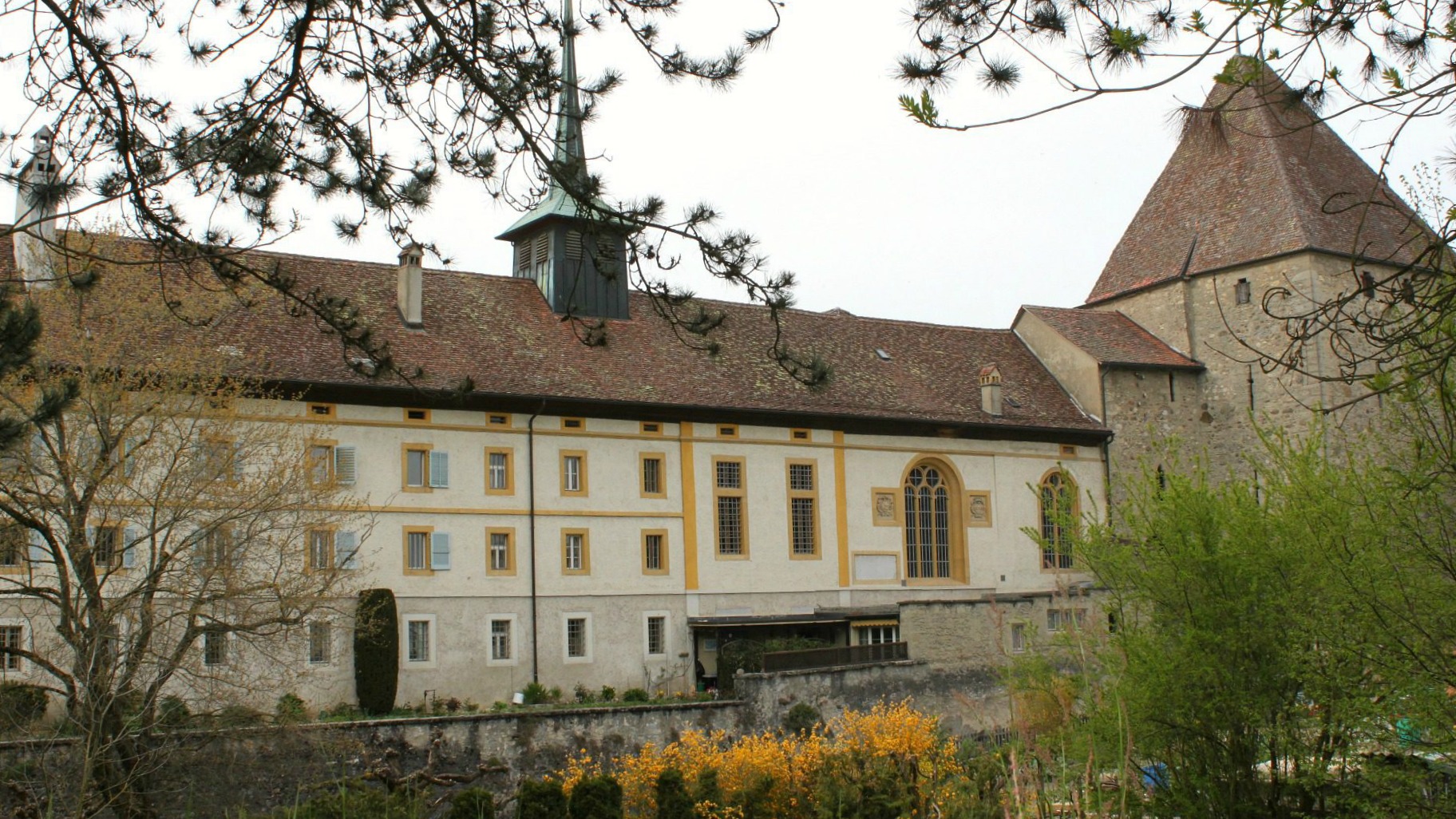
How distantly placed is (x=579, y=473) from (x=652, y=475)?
1.76 metres

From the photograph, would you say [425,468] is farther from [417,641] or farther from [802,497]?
[802,497]

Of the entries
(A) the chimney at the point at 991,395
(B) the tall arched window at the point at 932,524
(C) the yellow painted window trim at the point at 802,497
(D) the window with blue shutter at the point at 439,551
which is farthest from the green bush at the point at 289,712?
(A) the chimney at the point at 991,395

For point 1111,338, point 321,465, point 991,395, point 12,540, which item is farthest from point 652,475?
point 12,540

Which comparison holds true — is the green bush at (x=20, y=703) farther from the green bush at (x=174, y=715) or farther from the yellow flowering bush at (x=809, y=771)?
the yellow flowering bush at (x=809, y=771)

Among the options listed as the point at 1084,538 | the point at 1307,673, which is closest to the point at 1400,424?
the point at 1307,673

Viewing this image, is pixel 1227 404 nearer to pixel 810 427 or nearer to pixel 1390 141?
pixel 810 427

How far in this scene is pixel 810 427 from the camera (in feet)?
114

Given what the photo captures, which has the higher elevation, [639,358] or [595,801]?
[639,358]

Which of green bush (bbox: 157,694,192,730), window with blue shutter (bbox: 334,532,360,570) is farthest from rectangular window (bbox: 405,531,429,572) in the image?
green bush (bbox: 157,694,192,730)

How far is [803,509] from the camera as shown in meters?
34.4

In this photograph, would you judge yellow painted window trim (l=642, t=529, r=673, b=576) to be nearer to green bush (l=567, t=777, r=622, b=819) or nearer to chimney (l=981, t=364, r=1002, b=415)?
chimney (l=981, t=364, r=1002, b=415)

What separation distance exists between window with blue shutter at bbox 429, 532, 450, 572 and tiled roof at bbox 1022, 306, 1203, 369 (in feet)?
57.5

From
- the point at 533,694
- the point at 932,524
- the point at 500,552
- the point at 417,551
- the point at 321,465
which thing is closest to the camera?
the point at 321,465

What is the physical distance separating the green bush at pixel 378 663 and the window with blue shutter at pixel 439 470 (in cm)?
281
